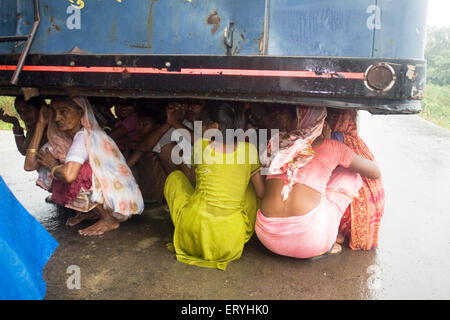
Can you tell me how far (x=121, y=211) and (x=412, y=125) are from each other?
28.6ft

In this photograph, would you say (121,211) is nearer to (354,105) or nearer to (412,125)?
(354,105)

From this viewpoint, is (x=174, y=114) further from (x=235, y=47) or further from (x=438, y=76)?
(x=438, y=76)

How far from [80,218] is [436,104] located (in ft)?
53.7

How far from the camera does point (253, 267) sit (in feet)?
8.63

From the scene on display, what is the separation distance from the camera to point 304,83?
2.31 meters

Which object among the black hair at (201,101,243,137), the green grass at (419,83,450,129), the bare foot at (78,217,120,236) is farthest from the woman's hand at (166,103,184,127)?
the green grass at (419,83,450,129)

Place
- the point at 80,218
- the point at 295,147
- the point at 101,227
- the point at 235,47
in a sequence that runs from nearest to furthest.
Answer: the point at 235,47 < the point at 295,147 < the point at 101,227 < the point at 80,218

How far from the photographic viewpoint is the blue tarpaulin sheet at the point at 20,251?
1.66 m

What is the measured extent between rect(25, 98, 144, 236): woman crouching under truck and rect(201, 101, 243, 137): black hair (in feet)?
2.97

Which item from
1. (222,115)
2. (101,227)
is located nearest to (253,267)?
(222,115)

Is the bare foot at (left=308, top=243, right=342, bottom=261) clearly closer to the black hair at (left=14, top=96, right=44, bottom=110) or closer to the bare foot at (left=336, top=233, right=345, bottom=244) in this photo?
the bare foot at (left=336, top=233, right=345, bottom=244)

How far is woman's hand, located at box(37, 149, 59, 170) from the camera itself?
3.03 metres
